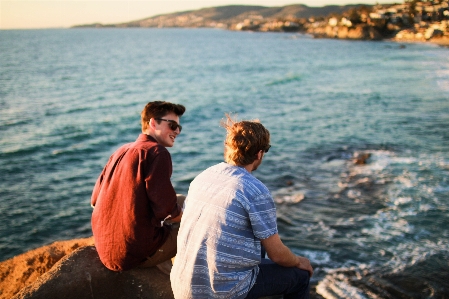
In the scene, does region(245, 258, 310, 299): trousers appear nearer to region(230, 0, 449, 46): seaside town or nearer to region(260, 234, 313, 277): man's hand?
region(260, 234, 313, 277): man's hand

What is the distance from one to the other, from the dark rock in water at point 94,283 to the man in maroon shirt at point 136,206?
182 mm

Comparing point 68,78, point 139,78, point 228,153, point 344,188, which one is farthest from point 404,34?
point 228,153

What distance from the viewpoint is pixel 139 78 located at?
40.9m

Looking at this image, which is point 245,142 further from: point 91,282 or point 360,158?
point 360,158

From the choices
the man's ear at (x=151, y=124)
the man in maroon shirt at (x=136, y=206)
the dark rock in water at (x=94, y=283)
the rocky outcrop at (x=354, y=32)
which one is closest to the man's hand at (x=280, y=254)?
the man in maroon shirt at (x=136, y=206)

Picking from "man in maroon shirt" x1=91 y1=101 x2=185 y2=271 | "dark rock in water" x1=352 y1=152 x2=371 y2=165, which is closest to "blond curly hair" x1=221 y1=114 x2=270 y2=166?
"man in maroon shirt" x1=91 y1=101 x2=185 y2=271

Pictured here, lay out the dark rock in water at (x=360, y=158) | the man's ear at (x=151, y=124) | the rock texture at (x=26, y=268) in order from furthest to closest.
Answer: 1. the dark rock in water at (x=360, y=158)
2. the rock texture at (x=26, y=268)
3. the man's ear at (x=151, y=124)

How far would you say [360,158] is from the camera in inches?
527

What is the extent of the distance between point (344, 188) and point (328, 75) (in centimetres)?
3130

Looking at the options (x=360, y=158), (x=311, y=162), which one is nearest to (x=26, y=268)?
(x=311, y=162)

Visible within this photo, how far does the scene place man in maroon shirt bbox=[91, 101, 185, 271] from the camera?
3459 mm

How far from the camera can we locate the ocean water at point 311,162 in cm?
723

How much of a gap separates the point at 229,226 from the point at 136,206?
1088mm

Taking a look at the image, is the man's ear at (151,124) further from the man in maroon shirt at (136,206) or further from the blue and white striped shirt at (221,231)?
the blue and white striped shirt at (221,231)
